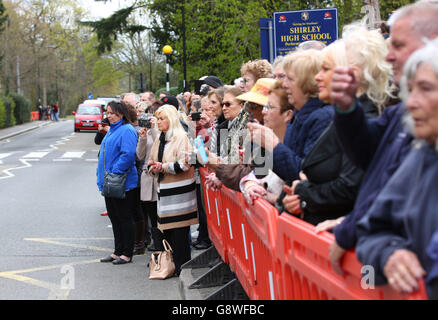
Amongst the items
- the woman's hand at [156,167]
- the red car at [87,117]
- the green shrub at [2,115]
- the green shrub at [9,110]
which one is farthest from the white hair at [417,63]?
the green shrub at [9,110]

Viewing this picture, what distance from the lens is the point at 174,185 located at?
7.27 m

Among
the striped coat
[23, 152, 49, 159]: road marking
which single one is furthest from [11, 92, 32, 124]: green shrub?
the striped coat

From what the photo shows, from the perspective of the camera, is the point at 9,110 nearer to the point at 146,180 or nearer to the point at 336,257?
the point at 146,180

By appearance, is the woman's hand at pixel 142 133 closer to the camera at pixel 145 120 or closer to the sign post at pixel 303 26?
the camera at pixel 145 120

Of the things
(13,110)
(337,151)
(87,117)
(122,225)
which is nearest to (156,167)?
(122,225)

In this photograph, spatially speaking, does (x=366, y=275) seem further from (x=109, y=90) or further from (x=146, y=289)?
(x=109, y=90)

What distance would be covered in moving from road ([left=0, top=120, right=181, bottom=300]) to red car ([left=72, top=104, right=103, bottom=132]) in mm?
23501

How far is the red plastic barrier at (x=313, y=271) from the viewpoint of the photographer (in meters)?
2.33

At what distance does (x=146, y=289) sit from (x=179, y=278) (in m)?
0.42

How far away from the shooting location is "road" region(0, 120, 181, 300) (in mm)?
6668

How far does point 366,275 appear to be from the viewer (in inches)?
89.4

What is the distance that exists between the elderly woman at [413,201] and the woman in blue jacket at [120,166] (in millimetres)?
6038

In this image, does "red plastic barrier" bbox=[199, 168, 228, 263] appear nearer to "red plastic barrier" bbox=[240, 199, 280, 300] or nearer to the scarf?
the scarf

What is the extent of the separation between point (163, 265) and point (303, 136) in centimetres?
376
